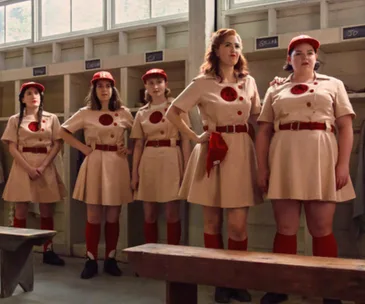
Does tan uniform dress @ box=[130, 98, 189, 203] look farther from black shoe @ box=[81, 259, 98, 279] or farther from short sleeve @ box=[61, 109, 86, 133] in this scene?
black shoe @ box=[81, 259, 98, 279]

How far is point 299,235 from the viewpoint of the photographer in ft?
13.1

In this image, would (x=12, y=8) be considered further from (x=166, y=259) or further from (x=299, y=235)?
(x=166, y=259)

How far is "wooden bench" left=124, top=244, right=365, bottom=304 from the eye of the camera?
198 cm

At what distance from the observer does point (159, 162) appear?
373 cm

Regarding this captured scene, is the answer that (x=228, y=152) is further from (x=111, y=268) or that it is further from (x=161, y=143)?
(x=111, y=268)

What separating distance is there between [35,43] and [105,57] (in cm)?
110

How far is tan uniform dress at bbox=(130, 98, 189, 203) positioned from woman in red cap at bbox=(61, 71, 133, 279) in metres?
0.19

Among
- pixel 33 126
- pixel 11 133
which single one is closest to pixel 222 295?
pixel 33 126

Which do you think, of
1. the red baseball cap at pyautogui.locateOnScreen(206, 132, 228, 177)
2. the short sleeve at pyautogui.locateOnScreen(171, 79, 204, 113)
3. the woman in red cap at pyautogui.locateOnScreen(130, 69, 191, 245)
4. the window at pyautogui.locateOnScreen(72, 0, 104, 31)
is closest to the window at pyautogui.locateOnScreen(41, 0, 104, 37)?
the window at pyautogui.locateOnScreen(72, 0, 104, 31)

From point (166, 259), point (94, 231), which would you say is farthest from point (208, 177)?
point (94, 231)

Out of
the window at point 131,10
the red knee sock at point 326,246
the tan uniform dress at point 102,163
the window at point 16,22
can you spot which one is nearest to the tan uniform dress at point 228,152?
the red knee sock at point 326,246

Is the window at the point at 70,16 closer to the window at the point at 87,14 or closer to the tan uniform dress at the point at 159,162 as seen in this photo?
the window at the point at 87,14

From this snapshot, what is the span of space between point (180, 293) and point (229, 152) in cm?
91

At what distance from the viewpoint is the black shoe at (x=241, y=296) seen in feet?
10.1
